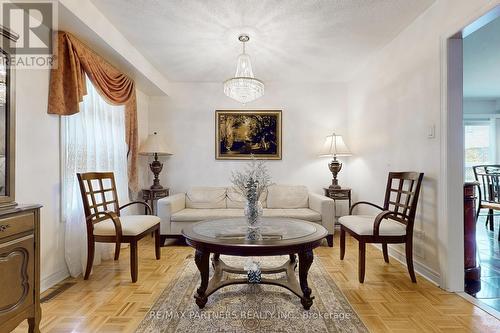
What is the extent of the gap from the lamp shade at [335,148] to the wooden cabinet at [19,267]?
3.44m

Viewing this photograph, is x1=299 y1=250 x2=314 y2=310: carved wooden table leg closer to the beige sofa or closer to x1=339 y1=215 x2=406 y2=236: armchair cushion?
x1=339 y1=215 x2=406 y2=236: armchair cushion

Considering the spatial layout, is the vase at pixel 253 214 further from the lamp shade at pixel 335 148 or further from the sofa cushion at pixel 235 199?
the lamp shade at pixel 335 148

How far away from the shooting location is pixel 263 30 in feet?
9.00

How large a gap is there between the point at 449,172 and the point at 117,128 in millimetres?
3533

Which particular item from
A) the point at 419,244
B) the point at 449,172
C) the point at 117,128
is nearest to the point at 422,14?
the point at 449,172

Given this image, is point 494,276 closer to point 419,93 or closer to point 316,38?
point 419,93

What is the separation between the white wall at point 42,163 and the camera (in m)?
2.05

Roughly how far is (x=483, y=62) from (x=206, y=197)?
4.34 meters

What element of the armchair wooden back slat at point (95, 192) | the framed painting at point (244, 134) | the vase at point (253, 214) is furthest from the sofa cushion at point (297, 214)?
the armchair wooden back slat at point (95, 192)

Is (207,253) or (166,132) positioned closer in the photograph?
(207,253)

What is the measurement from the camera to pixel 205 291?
6.52 ft

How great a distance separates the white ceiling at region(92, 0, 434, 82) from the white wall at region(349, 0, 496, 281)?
21 cm

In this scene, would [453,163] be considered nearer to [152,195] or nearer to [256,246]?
[256,246]

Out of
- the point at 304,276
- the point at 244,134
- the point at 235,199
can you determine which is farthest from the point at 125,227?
the point at 244,134
